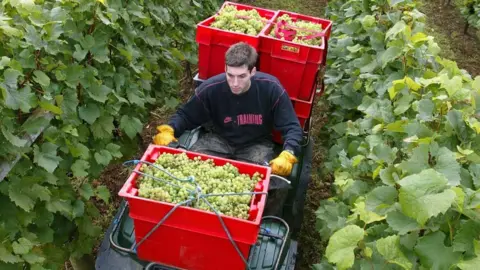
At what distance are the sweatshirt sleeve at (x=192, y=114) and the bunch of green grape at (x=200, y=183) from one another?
1.14m

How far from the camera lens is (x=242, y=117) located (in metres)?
3.72

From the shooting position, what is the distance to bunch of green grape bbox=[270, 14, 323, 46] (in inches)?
157

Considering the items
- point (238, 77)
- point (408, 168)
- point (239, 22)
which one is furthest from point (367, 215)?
point (239, 22)

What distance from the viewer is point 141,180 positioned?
2.38 meters

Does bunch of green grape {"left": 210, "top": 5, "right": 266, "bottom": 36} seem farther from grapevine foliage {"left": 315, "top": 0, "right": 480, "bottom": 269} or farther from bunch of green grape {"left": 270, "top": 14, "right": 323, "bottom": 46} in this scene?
grapevine foliage {"left": 315, "top": 0, "right": 480, "bottom": 269}

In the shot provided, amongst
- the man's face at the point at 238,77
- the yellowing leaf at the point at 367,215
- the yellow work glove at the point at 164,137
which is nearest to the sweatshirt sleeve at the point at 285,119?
the man's face at the point at 238,77

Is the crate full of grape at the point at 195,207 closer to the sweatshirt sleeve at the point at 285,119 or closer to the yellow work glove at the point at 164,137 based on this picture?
the yellow work glove at the point at 164,137

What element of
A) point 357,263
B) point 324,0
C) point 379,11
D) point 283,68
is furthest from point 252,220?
point 324,0

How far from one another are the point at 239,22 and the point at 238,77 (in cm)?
96

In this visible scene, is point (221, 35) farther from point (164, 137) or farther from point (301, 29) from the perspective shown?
point (164, 137)

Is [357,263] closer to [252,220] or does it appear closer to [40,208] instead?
[252,220]

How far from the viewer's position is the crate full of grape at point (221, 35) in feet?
12.8

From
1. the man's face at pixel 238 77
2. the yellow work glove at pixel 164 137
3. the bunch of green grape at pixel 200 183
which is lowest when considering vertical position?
the yellow work glove at pixel 164 137

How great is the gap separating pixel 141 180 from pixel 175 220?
1.05ft
